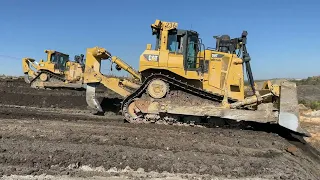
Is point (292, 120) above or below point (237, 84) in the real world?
below

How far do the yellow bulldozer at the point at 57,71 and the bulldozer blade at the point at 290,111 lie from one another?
18285 mm

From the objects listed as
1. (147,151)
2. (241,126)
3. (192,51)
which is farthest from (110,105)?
(147,151)

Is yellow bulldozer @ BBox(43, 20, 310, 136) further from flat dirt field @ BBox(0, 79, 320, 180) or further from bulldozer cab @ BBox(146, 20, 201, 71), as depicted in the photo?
flat dirt field @ BBox(0, 79, 320, 180)

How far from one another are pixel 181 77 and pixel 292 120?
12.3ft

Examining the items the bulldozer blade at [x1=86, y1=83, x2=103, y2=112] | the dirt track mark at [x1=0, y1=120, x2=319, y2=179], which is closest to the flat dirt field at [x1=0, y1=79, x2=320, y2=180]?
the dirt track mark at [x1=0, y1=120, x2=319, y2=179]

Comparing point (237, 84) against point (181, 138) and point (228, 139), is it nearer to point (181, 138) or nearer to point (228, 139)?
point (228, 139)

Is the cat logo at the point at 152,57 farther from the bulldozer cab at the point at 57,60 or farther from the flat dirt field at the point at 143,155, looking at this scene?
the bulldozer cab at the point at 57,60

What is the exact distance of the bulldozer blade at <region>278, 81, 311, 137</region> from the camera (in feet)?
33.9

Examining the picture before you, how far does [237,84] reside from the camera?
12219 mm

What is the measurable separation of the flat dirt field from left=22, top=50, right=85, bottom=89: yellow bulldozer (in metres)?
18.4

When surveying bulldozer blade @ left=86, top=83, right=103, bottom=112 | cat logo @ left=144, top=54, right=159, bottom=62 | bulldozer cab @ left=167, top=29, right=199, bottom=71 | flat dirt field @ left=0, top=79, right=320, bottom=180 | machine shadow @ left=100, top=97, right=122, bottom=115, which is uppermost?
bulldozer cab @ left=167, top=29, right=199, bottom=71

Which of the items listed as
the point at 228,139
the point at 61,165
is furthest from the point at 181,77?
the point at 61,165

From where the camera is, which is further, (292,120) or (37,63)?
(37,63)

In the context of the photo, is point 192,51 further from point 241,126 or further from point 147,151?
point 147,151
